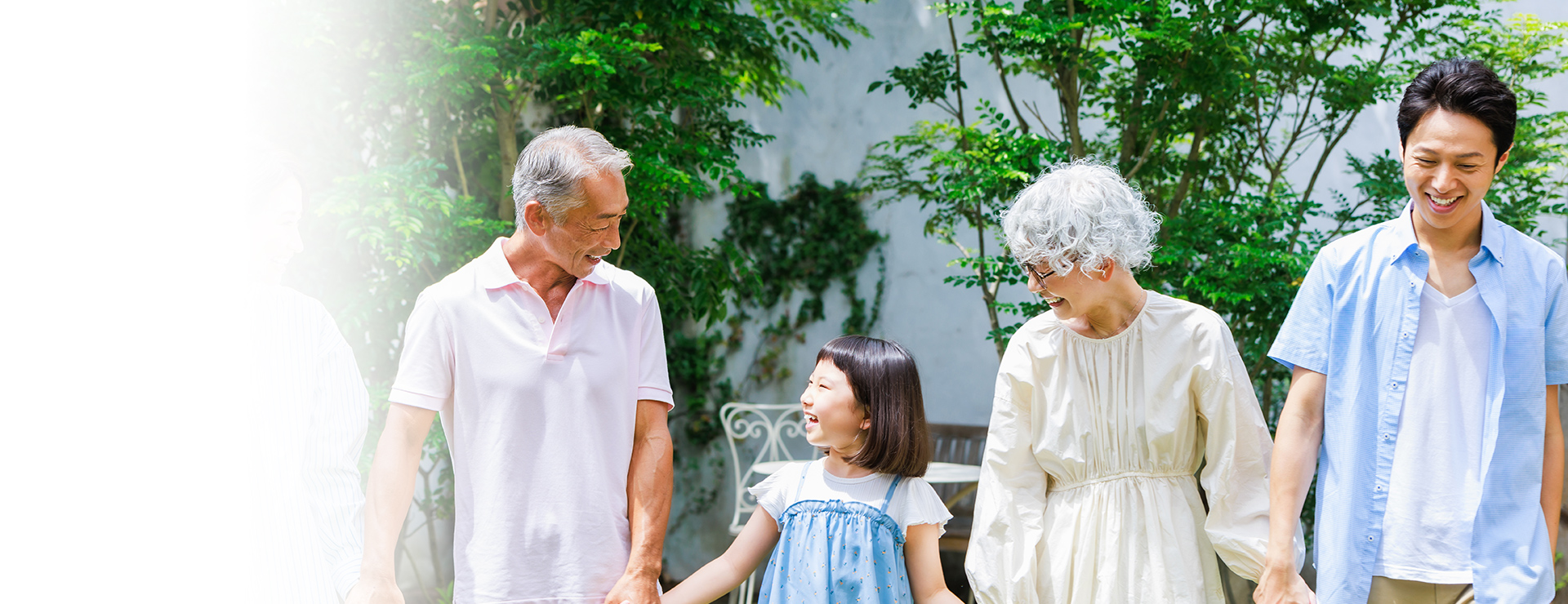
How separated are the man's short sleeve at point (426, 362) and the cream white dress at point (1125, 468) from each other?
2.99 feet

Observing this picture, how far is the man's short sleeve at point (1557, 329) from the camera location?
1557mm

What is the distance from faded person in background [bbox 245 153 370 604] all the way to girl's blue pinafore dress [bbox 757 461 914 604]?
707 mm

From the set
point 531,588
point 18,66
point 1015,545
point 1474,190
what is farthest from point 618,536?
point 1474,190

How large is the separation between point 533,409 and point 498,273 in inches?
9.3

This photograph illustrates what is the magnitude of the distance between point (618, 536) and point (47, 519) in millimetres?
790

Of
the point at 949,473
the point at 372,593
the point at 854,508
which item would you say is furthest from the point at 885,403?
the point at 949,473

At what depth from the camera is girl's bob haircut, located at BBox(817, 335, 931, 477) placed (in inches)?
72.1

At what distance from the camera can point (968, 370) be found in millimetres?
5102

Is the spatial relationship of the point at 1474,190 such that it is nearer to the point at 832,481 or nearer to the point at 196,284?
the point at 832,481

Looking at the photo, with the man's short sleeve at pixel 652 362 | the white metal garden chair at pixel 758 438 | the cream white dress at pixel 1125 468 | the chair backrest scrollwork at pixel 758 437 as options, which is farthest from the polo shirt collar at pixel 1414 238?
the chair backrest scrollwork at pixel 758 437

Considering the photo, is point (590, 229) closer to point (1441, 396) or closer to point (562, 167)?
point (562, 167)

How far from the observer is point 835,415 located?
184 cm

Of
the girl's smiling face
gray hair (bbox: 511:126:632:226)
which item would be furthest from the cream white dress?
gray hair (bbox: 511:126:632:226)

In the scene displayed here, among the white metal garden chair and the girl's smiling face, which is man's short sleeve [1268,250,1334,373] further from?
the white metal garden chair
